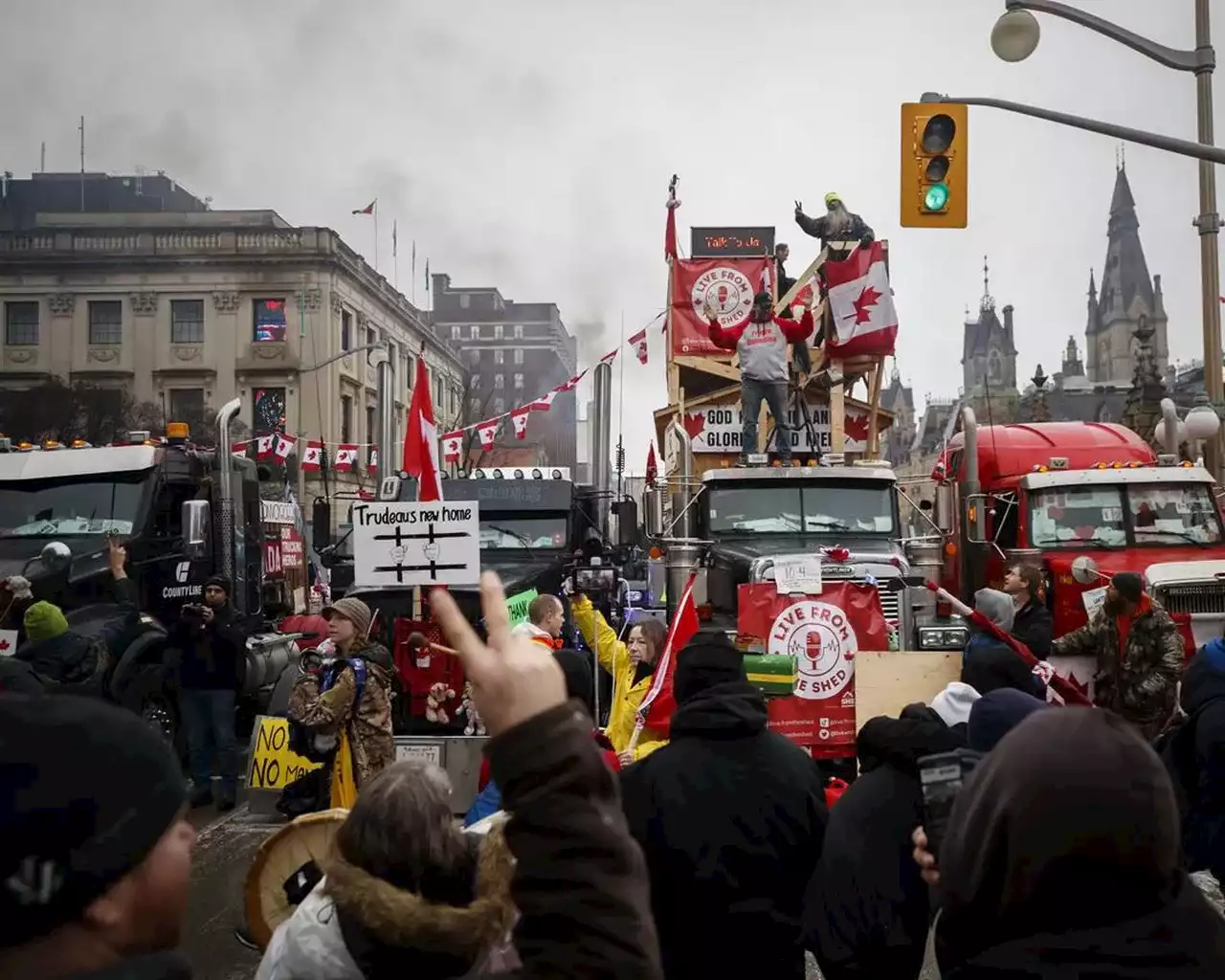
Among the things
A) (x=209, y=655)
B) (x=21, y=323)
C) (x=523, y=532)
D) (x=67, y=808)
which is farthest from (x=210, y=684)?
(x=21, y=323)

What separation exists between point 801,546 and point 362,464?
3892cm

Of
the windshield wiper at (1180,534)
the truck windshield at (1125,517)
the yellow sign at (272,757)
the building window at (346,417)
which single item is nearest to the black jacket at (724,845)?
the yellow sign at (272,757)

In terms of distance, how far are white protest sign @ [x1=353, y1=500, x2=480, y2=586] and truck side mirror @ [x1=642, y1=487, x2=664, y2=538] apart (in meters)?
4.94

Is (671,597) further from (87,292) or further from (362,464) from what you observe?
(362,464)

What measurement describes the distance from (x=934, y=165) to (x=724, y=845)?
8980 millimetres

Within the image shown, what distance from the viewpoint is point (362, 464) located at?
161ft

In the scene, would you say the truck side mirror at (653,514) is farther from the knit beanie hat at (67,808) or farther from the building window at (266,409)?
the building window at (266,409)

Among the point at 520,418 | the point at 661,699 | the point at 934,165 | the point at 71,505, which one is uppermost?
the point at 934,165

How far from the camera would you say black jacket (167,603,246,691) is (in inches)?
388

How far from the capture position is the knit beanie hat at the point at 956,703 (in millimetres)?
4801

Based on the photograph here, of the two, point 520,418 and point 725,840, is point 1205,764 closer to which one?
point 725,840

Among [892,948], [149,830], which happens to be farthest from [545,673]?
[892,948]

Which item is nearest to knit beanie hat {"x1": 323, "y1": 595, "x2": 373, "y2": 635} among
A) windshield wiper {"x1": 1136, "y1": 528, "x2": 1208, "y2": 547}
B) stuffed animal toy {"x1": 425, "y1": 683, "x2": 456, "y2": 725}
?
stuffed animal toy {"x1": 425, "y1": 683, "x2": 456, "y2": 725}

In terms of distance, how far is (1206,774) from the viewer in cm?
482
